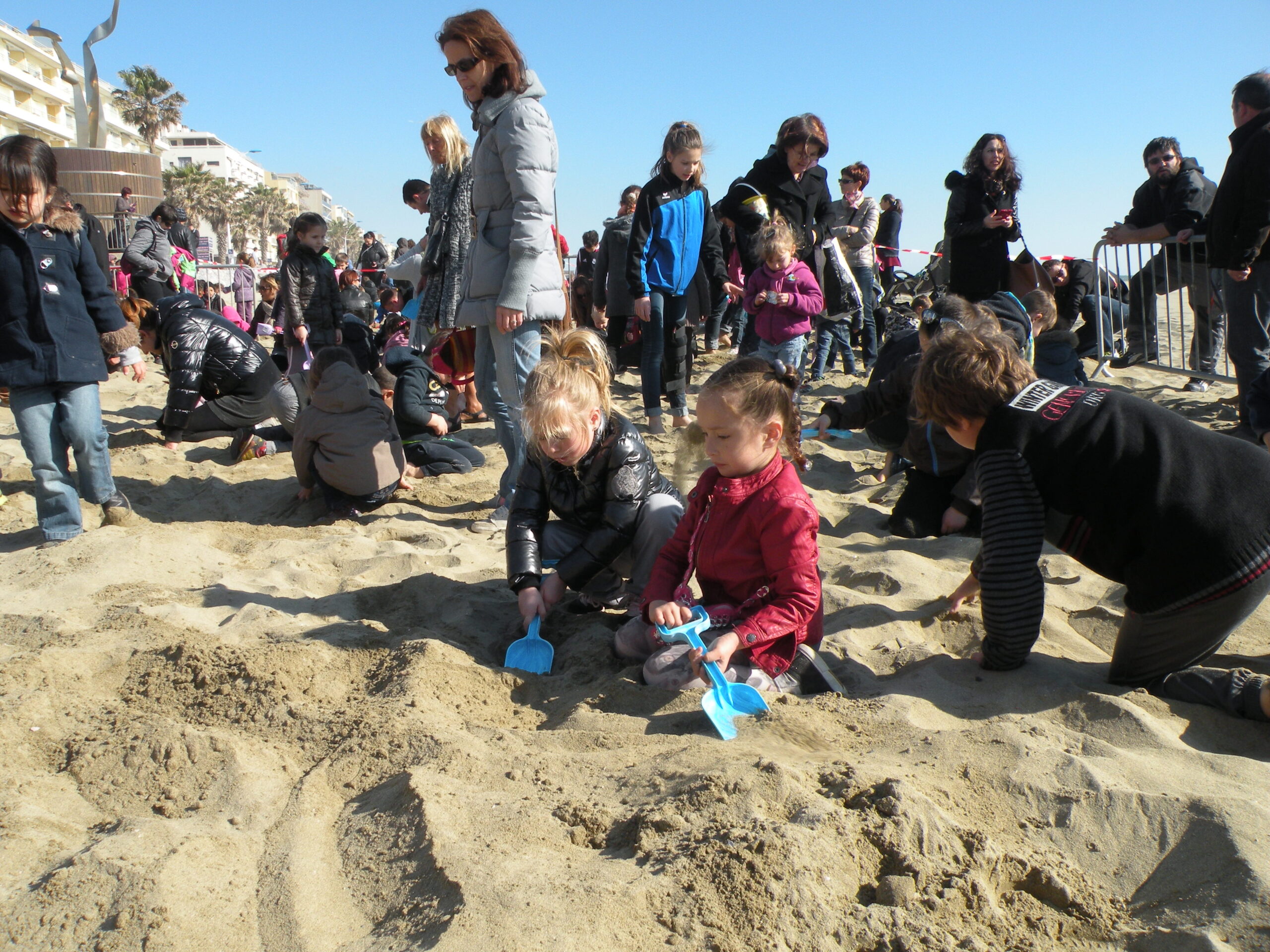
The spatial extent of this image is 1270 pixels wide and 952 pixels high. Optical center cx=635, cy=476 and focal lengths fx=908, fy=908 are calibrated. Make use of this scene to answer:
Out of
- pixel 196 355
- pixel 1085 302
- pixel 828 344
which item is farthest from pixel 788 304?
pixel 1085 302

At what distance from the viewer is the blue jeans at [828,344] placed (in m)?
7.45

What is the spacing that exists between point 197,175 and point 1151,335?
213 feet

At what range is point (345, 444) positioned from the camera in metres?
4.26

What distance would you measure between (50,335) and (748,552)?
315cm

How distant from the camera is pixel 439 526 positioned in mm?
4137

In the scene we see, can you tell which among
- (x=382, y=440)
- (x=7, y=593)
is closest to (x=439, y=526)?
(x=382, y=440)

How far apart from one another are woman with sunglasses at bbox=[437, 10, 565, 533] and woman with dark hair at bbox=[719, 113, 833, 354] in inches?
88.8

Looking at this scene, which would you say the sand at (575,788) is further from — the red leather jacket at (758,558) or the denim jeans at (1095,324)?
the denim jeans at (1095,324)

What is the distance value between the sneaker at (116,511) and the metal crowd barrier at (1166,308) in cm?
619

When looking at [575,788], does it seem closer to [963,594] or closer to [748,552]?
[748,552]

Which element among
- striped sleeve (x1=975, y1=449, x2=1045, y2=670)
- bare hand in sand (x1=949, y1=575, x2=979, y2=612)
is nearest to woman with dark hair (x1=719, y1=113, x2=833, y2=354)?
bare hand in sand (x1=949, y1=575, x2=979, y2=612)

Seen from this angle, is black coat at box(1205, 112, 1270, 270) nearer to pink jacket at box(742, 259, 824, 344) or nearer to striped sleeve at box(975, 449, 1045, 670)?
pink jacket at box(742, 259, 824, 344)

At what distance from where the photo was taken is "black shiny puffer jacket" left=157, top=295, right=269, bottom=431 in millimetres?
5328

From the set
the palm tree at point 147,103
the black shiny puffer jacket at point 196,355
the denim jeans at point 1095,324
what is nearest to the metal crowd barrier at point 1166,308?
the denim jeans at point 1095,324
